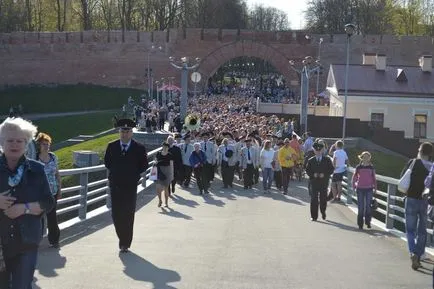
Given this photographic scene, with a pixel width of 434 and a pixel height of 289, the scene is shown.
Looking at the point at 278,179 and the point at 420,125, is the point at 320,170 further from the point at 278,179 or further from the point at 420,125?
the point at 420,125

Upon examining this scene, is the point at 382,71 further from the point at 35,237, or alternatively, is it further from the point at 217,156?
the point at 35,237

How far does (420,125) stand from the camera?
39562 millimetres

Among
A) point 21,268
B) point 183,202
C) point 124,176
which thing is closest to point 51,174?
point 124,176

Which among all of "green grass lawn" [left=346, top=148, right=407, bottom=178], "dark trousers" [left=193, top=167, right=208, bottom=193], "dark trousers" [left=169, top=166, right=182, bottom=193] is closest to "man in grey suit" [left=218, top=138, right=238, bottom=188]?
"dark trousers" [left=169, top=166, right=182, bottom=193]

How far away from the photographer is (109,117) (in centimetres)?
5178

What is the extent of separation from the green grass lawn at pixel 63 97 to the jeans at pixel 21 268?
56580 millimetres

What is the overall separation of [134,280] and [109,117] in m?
44.9

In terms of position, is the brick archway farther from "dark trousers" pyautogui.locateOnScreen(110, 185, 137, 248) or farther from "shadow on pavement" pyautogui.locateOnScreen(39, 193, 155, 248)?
"dark trousers" pyautogui.locateOnScreen(110, 185, 137, 248)

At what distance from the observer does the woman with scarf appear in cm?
505

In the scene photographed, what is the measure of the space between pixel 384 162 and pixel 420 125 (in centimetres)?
971

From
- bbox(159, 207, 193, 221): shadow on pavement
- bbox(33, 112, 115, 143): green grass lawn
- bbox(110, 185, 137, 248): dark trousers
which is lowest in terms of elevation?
bbox(33, 112, 115, 143): green grass lawn

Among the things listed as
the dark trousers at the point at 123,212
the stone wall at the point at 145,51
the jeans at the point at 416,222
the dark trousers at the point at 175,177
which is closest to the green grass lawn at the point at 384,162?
the dark trousers at the point at 175,177

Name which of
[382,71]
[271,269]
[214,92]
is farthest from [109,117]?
[271,269]

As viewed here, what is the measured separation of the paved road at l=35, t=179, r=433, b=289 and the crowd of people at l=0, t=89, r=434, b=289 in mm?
500
